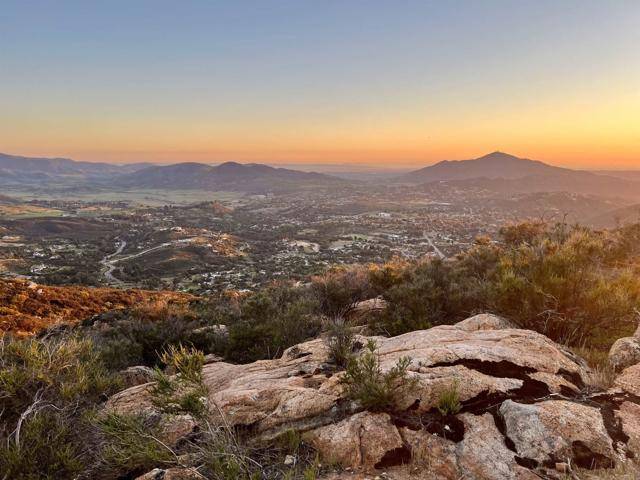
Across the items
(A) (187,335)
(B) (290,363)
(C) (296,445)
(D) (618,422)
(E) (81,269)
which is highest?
(D) (618,422)

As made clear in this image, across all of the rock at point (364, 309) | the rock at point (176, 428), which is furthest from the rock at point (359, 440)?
the rock at point (364, 309)

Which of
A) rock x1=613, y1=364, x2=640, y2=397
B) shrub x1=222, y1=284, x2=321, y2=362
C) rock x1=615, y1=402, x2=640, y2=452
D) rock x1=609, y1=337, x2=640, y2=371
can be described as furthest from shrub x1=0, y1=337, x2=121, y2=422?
rock x1=609, y1=337, x2=640, y2=371

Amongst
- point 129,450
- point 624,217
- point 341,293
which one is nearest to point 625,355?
point 129,450

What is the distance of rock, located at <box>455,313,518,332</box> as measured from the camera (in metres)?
7.47

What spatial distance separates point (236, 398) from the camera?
5102 mm

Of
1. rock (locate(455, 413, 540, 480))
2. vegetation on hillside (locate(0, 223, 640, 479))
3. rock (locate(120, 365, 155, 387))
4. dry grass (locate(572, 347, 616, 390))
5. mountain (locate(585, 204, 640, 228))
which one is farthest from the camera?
mountain (locate(585, 204, 640, 228))

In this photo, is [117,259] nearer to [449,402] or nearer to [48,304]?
[48,304]

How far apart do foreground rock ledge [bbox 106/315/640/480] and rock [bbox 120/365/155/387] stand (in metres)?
1.30

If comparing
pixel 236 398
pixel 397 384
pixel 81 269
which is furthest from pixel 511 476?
pixel 81 269

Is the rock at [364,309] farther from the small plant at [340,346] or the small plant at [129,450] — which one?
the small plant at [129,450]

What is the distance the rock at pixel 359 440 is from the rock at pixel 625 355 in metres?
3.81

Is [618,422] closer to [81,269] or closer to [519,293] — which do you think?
[519,293]

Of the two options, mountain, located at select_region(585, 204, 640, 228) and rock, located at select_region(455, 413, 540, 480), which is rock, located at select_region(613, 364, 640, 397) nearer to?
rock, located at select_region(455, 413, 540, 480)

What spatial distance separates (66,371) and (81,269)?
80343 millimetres
